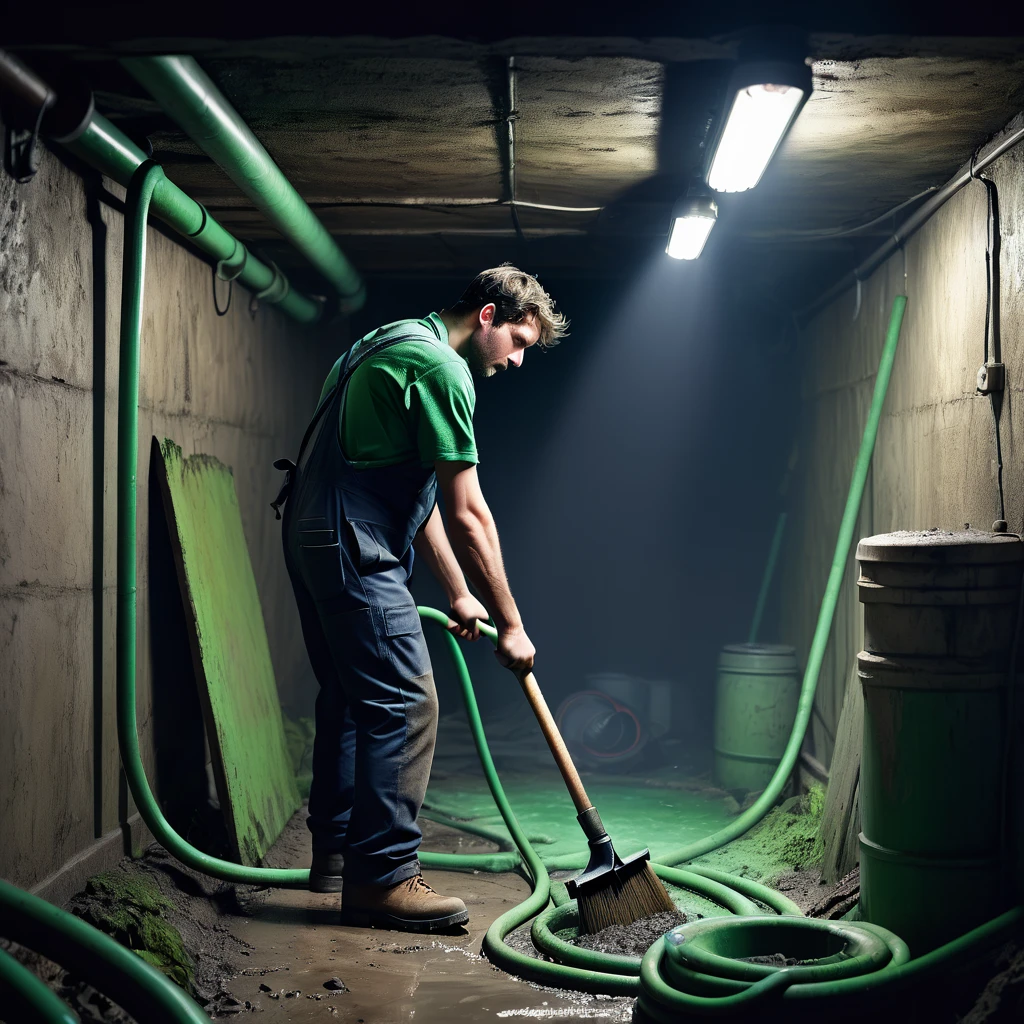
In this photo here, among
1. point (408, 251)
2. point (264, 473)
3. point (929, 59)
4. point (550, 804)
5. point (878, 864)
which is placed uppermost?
point (408, 251)

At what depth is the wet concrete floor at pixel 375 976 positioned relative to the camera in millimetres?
2621

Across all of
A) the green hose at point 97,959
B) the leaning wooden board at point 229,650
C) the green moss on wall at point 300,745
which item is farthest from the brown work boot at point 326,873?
the green moss on wall at point 300,745

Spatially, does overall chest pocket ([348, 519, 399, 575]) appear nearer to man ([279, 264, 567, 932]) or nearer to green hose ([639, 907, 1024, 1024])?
man ([279, 264, 567, 932])

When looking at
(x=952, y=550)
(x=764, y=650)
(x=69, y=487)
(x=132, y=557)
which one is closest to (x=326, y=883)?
(x=132, y=557)

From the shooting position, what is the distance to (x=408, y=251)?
583 cm

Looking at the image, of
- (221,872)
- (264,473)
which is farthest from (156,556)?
(264,473)

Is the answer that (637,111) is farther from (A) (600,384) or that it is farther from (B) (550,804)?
(A) (600,384)

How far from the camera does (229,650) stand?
4289mm

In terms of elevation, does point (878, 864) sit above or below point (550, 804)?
above

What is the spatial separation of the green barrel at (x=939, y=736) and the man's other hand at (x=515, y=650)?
976mm

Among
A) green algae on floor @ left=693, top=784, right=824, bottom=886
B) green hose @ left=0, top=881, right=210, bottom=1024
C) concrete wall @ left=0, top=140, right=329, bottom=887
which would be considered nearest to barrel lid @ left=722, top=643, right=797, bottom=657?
green algae on floor @ left=693, top=784, right=824, bottom=886

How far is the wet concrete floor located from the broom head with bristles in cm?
29

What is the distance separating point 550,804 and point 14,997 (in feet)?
11.9

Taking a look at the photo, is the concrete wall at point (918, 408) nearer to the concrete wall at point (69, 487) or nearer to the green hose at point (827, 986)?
the green hose at point (827, 986)
